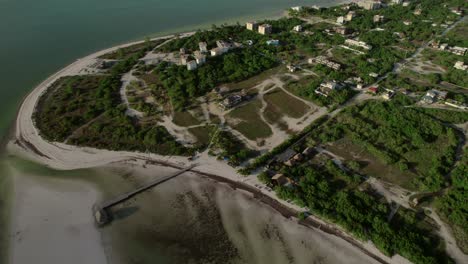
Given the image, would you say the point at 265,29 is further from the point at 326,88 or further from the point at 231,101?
the point at 231,101

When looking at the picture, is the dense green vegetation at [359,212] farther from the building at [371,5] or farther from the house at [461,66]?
the building at [371,5]

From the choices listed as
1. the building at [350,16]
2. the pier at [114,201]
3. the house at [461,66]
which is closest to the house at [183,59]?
the pier at [114,201]

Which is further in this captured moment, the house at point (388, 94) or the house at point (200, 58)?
the house at point (200, 58)

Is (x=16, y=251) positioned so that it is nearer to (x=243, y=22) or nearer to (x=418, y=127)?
(x=418, y=127)

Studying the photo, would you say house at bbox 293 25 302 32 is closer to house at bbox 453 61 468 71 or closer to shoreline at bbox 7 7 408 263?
house at bbox 453 61 468 71

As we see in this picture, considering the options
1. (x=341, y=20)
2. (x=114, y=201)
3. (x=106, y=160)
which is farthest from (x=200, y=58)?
(x=341, y=20)

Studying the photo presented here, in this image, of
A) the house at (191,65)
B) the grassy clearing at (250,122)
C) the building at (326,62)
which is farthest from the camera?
the building at (326,62)

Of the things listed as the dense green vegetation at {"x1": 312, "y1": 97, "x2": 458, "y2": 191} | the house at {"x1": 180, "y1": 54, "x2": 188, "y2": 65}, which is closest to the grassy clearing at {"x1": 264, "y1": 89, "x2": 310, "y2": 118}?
the dense green vegetation at {"x1": 312, "y1": 97, "x2": 458, "y2": 191}
